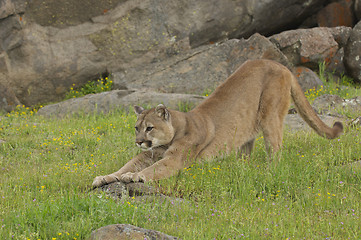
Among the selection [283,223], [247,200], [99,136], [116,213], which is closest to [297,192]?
[247,200]

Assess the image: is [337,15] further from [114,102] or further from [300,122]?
[114,102]

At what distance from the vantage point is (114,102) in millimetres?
10719

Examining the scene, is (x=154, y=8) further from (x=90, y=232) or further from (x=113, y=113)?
(x=90, y=232)

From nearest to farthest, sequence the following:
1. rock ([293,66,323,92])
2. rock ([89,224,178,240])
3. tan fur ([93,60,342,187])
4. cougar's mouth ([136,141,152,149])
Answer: rock ([89,224,178,240])
cougar's mouth ([136,141,152,149])
tan fur ([93,60,342,187])
rock ([293,66,323,92])

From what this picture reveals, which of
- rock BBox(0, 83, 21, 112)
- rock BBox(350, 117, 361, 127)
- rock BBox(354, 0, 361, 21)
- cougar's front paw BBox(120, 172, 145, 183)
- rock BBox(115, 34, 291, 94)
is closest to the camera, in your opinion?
cougar's front paw BBox(120, 172, 145, 183)

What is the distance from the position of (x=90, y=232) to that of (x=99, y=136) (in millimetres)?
4558

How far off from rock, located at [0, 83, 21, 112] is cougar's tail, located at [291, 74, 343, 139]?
7192 millimetres

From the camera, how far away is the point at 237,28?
13.5m

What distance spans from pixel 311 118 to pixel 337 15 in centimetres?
886

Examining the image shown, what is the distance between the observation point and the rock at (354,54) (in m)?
13.0


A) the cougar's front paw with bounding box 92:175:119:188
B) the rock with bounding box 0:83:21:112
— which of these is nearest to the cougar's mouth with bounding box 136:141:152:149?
the cougar's front paw with bounding box 92:175:119:188

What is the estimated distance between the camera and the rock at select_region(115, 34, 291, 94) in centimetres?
1173

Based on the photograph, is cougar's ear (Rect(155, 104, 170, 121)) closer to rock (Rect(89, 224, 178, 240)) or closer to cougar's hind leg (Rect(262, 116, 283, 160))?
cougar's hind leg (Rect(262, 116, 283, 160))

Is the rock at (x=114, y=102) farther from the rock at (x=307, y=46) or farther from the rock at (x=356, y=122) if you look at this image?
the rock at (x=307, y=46)
